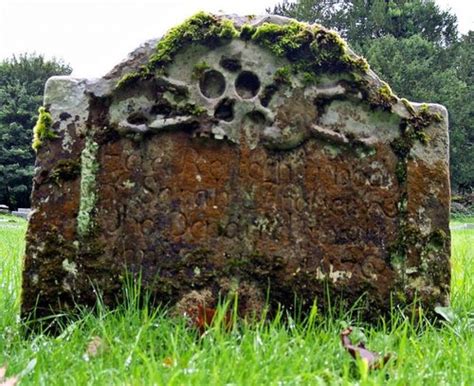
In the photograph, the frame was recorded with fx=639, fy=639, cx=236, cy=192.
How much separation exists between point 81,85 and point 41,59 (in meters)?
27.7

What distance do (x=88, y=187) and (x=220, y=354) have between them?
1.13 metres

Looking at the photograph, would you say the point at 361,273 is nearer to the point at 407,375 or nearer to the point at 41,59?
the point at 407,375

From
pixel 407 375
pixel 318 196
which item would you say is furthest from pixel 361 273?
pixel 407 375

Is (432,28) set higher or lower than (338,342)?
higher

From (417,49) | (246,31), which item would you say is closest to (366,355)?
(246,31)

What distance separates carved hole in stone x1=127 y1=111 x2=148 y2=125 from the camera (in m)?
2.88

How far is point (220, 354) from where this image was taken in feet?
6.83

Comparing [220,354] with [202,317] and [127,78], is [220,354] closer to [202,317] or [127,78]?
[202,317]

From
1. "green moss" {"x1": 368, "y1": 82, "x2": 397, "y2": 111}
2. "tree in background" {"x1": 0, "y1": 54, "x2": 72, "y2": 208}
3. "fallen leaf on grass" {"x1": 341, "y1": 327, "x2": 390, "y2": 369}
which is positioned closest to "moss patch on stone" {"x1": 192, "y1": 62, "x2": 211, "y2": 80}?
"green moss" {"x1": 368, "y1": 82, "x2": 397, "y2": 111}

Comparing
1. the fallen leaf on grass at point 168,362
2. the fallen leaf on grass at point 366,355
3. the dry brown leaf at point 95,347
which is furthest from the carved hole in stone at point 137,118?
the fallen leaf on grass at point 366,355

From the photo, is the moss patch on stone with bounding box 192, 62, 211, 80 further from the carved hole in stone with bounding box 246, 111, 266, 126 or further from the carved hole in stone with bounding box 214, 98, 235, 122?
the carved hole in stone with bounding box 246, 111, 266, 126

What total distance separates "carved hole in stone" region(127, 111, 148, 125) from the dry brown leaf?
1.00 m

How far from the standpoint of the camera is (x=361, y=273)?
294 cm

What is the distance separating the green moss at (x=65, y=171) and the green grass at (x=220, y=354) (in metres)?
0.60
